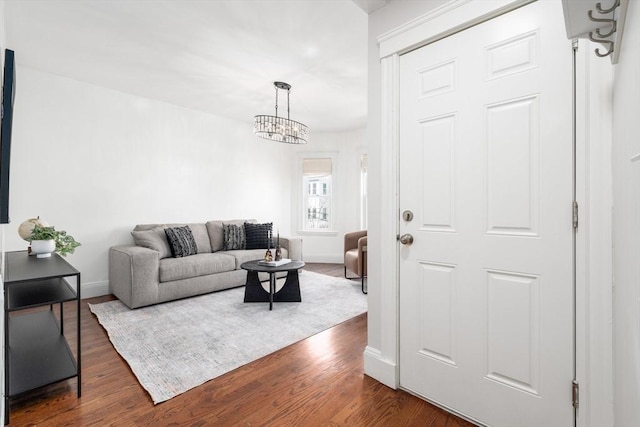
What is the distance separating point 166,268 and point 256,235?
4.99 ft

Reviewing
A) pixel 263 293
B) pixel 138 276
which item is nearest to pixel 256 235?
pixel 263 293

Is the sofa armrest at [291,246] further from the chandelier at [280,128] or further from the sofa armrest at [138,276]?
the sofa armrest at [138,276]

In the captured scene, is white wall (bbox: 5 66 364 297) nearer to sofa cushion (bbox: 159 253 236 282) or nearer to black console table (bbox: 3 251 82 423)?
sofa cushion (bbox: 159 253 236 282)

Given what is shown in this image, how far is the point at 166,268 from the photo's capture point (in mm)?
3438

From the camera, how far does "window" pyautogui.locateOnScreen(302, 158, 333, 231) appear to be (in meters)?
6.30

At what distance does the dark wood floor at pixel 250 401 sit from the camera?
5.09ft

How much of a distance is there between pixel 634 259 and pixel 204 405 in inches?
75.9

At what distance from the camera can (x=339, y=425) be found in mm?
1518

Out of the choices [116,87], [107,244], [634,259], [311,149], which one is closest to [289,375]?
[634,259]

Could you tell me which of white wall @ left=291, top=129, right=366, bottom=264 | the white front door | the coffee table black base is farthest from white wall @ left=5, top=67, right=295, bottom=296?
the white front door

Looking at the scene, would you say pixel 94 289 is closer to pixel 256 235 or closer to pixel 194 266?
pixel 194 266

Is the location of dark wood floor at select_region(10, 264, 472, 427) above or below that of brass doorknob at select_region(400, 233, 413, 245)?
below

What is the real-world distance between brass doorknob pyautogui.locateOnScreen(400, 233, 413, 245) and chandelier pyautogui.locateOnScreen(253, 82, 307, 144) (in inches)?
93.7

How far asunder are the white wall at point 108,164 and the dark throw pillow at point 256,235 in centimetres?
72
